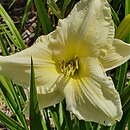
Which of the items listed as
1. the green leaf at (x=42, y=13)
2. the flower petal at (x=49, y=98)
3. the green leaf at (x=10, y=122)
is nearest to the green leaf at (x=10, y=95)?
the green leaf at (x=10, y=122)

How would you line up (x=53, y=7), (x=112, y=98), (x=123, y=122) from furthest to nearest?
(x=123, y=122)
(x=53, y=7)
(x=112, y=98)

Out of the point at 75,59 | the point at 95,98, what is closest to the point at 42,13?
the point at 75,59

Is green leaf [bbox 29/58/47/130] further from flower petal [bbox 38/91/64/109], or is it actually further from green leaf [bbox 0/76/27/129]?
green leaf [bbox 0/76/27/129]

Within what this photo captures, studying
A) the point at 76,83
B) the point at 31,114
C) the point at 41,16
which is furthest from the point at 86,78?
the point at 41,16

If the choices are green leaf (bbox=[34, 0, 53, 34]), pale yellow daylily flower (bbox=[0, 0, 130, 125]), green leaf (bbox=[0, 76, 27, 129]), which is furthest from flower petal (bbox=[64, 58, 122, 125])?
green leaf (bbox=[0, 76, 27, 129])

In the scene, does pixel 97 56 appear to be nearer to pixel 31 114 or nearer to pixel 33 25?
pixel 31 114

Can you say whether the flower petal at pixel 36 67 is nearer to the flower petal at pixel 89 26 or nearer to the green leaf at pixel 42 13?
the flower petal at pixel 89 26
